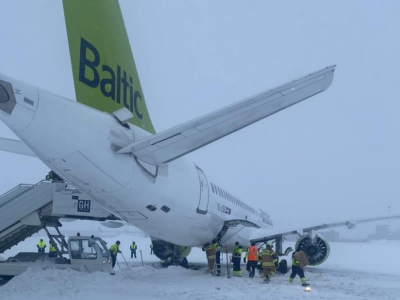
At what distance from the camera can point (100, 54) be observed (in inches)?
321

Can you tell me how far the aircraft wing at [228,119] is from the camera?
6836 mm

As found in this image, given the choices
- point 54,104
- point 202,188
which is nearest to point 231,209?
point 202,188

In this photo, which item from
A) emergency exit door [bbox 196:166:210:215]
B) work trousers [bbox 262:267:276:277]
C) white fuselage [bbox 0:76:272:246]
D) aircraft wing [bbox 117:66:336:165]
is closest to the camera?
white fuselage [bbox 0:76:272:246]

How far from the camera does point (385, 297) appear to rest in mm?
9375

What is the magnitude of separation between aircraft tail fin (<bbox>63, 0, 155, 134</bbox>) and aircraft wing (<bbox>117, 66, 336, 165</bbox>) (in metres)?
1.33

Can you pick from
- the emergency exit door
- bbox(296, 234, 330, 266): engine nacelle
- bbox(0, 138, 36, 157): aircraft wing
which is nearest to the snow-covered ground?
the emergency exit door

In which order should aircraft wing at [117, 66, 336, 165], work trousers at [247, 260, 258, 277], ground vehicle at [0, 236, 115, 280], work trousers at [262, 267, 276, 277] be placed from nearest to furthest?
aircraft wing at [117, 66, 336, 165] < ground vehicle at [0, 236, 115, 280] < work trousers at [262, 267, 276, 277] < work trousers at [247, 260, 258, 277]

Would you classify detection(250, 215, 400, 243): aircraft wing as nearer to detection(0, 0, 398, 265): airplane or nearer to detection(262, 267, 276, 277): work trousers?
detection(262, 267, 276, 277): work trousers

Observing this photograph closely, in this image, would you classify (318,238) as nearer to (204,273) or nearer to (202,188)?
(204,273)

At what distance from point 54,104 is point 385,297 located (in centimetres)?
782

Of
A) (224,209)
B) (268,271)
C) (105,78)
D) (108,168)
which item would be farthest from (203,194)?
(105,78)

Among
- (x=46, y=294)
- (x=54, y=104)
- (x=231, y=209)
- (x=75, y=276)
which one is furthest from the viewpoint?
(x=231, y=209)

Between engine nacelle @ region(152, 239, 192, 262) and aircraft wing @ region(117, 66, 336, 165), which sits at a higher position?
aircraft wing @ region(117, 66, 336, 165)

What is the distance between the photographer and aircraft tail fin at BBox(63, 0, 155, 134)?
308 inches
